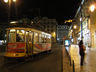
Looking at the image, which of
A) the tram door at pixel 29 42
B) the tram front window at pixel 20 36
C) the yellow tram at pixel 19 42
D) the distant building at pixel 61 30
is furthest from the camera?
the distant building at pixel 61 30

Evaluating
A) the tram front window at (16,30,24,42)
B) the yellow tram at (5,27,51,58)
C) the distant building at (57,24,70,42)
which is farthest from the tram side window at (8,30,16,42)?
the distant building at (57,24,70,42)

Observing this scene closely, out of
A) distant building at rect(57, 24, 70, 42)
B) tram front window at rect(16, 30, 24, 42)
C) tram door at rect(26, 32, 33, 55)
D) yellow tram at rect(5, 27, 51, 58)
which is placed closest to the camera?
yellow tram at rect(5, 27, 51, 58)

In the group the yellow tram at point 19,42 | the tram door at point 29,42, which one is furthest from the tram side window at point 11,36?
the tram door at point 29,42

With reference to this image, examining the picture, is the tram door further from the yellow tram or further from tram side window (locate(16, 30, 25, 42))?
tram side window (locate(16, 30, 25, 42))

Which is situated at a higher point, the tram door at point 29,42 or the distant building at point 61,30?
the distant building at point 61,30

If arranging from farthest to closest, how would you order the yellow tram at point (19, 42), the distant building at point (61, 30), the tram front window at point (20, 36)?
the distant building at point (61, 30)
the tram front window at point (20, 36)
the yellow tram at point (19, 42)

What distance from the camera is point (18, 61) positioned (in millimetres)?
11523

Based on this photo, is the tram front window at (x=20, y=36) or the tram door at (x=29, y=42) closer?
the tram front window at (x=20, y=36)

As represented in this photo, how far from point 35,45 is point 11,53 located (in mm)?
2963

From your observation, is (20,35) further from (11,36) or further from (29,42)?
(29,42)

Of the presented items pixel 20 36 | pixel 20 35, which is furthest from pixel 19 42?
pixel 20 35

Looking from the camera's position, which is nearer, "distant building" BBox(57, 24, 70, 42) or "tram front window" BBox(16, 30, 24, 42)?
A: "tram front window" BBox(16, 30, 24, 42)

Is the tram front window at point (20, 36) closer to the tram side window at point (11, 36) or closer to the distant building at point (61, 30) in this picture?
the tram side window at point (11, 36)

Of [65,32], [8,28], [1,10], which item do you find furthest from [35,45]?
[65,32]
